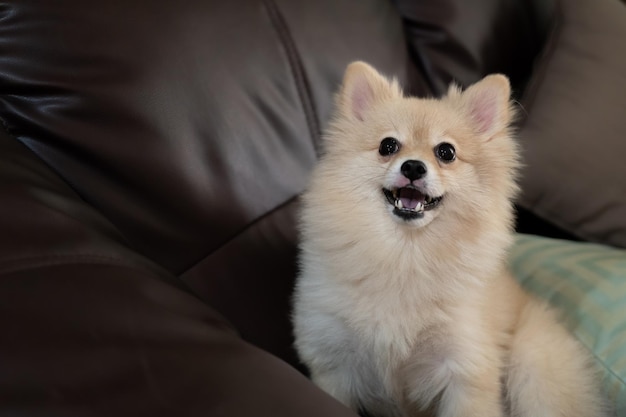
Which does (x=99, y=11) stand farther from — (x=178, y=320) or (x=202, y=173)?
(x=178, y=320)

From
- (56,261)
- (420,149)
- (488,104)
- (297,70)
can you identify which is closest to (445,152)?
(420,149)

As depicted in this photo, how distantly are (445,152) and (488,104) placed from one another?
0.51ft

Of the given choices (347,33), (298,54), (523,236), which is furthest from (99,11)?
(523,236)

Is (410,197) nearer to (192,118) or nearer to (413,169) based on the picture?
(413,169)

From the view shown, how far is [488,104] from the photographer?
47.8 inches

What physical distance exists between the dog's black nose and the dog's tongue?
44 millimetres

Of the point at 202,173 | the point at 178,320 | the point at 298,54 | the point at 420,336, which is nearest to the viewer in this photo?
the point at 178,320

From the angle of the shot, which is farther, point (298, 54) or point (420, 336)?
point (298, 54)

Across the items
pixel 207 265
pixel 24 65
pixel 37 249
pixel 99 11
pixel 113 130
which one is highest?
pixel 99 11

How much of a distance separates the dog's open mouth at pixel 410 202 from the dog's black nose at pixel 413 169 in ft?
0.11

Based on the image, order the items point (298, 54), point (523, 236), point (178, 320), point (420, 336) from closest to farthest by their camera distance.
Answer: point (178, 320) → point (420, 336) → point (298, 54) → point (523, 236)

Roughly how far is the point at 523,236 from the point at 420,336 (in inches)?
22.4

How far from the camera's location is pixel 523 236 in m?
1.53

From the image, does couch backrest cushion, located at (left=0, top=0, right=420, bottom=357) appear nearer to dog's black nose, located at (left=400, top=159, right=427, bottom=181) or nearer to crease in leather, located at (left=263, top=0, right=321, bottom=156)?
crease in leather, located at (left=263, top=0, right=321, bottom=156)
